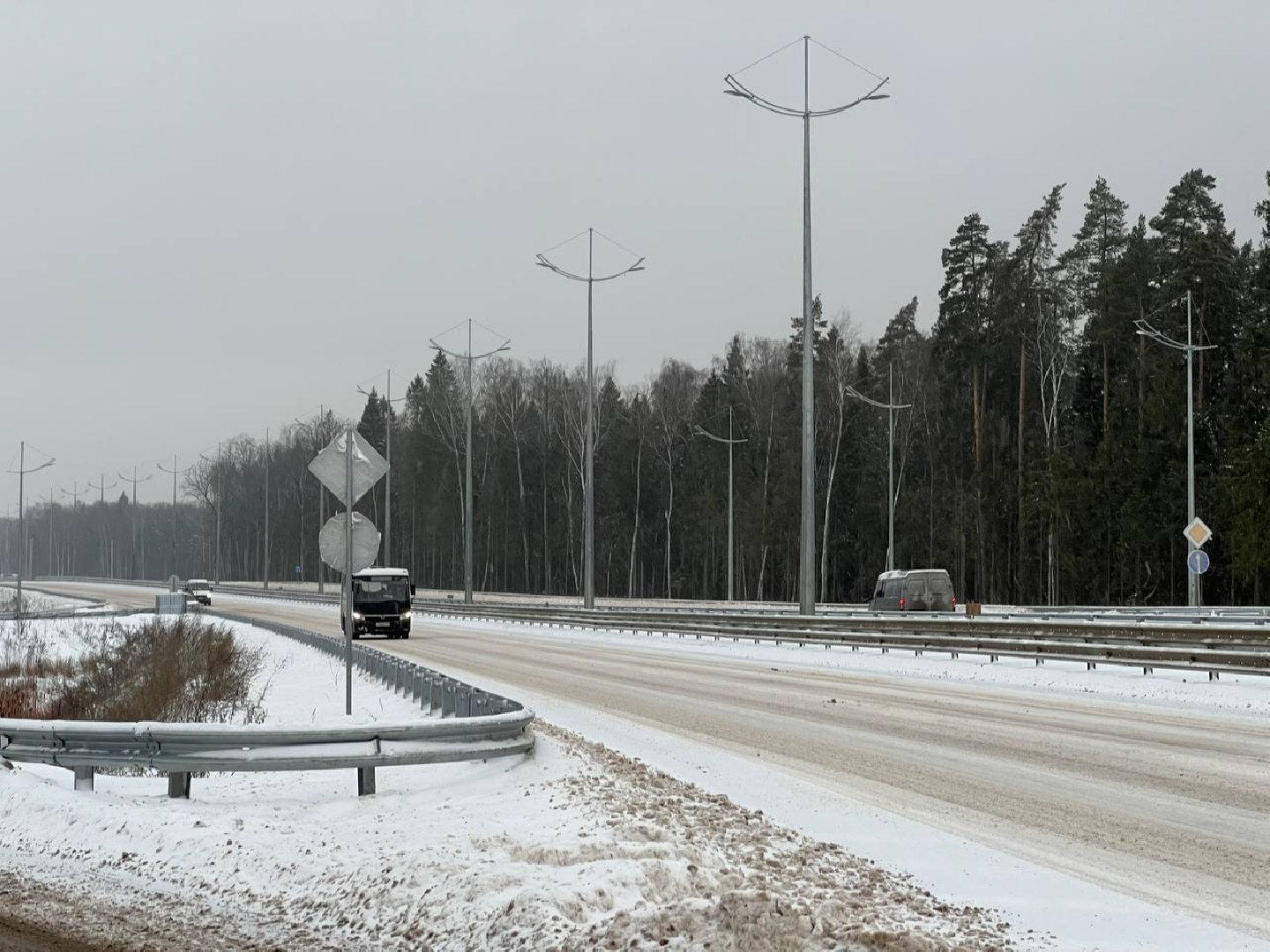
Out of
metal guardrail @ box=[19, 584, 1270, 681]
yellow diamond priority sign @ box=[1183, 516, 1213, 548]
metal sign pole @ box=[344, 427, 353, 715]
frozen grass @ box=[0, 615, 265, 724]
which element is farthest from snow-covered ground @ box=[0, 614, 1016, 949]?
yellow diamond priority sign @ box=[1183, 516, 1213, 548]

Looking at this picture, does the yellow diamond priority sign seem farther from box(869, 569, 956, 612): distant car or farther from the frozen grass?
the frozen grass

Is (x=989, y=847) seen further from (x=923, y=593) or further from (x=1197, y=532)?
(x=923, y=593)

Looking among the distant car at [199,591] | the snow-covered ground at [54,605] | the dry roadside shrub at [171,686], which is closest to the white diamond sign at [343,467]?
the dry roadside shrub at [171,686]

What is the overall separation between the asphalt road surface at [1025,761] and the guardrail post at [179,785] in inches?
A: 208

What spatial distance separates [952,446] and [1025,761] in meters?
69.4

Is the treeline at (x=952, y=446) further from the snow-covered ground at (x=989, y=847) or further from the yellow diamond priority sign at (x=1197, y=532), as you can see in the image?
the snow-covered ground at (x=989, y=847)

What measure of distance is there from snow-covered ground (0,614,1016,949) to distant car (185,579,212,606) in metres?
69.3

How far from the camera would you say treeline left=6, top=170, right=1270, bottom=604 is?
61281 mm

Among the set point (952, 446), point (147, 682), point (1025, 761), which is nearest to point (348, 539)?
point (147, 682)

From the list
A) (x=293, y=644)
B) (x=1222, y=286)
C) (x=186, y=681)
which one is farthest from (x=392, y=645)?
(x=1222, y=286)

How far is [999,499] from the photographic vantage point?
75938 mm

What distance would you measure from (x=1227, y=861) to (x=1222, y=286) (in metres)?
58.5

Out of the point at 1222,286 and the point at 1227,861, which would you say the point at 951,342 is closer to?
the point at 1222,286

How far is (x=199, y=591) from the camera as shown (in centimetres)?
8294
